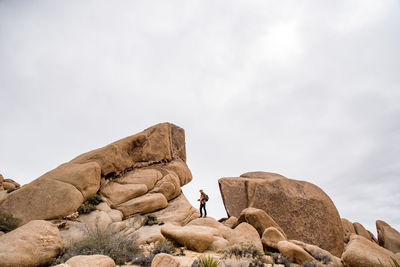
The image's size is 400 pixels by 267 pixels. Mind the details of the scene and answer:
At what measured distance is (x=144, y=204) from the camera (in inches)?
742

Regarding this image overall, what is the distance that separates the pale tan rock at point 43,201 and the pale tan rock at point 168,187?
6026mm

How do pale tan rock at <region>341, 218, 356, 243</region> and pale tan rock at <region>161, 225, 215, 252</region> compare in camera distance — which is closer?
pale tan rock at <region>161, 225, 215, 252</region>

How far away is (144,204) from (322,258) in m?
12.5

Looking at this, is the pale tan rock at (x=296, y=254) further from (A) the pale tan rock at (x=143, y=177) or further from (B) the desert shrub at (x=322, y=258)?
(A) the pale tan rock at (x=143, y=177)

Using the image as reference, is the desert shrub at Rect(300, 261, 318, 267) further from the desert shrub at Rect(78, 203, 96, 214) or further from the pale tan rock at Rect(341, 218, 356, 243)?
the pale tan rock at Rect(341, 218, 356, 243)

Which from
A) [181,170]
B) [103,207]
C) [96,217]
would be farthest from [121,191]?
[181,170]

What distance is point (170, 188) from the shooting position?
21.4 metres

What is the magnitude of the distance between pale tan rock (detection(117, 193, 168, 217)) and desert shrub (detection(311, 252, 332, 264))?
11.8m

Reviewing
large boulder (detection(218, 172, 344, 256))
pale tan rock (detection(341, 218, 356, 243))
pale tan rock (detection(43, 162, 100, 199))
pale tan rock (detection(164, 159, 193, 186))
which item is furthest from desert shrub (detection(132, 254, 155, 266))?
pale tan rock (detection(341, 218, 356, 243))

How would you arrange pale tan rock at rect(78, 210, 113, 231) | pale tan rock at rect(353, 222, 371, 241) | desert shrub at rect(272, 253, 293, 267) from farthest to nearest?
pale tan rock at rect(353, 222, 371, 241), pale tan rock at rect(78, 210, 113, 231), desert shrub at rect(272, 253, 293, 267)

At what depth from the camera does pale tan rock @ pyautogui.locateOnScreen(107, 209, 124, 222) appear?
56.2ft

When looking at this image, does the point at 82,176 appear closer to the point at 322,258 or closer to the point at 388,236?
the point at 322,258

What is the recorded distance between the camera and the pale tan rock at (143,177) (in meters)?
20.7

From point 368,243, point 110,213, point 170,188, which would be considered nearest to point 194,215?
point 170,188
